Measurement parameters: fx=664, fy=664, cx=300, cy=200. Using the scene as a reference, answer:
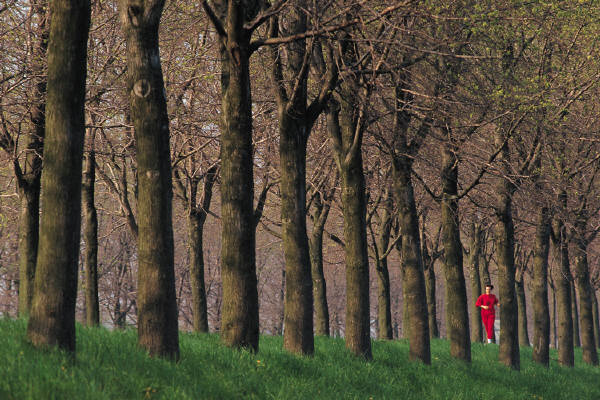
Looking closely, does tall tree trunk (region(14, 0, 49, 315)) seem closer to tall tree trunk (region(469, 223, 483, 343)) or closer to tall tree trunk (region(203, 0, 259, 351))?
tall tree trunk (region(203, 0, 259, 351))

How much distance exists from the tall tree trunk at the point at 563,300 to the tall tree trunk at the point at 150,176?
16.5m

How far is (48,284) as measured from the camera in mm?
6613

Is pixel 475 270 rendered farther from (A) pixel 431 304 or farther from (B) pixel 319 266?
(B) pixel 319 266

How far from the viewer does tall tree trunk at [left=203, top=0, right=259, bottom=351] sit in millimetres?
9406

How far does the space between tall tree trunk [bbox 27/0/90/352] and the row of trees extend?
16 millimetres

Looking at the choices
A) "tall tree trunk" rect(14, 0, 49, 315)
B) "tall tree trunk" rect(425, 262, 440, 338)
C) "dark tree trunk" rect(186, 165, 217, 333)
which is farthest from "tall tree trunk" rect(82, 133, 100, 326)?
"tall tree trunk" rect(425, 262, 440, 338)

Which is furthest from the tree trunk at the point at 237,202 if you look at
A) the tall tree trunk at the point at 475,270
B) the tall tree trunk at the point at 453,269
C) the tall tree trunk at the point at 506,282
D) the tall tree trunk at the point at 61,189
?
the tall tree trunk at the point at 475,270

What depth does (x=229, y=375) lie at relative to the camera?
25.1 feet

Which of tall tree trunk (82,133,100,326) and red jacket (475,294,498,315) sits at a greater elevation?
tall tree trunk (82,133,100,326)

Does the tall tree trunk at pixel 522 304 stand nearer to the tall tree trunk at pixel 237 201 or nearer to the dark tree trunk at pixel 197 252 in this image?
the dark tree trunk at pixel 197 252

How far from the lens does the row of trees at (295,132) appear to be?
7680mm

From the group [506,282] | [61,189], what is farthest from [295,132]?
[506,282]

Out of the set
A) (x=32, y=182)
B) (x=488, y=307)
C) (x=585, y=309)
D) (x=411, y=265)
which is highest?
(x=32, y=182)

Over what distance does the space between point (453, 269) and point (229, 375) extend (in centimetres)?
911
